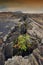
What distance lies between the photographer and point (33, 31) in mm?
2553

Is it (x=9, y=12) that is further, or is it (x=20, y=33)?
(x=9, y=12)

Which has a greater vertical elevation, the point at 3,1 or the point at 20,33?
the point at 3,1

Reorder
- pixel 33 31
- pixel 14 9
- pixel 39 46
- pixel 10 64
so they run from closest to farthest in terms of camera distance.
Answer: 1. pixel 10 64
2. pixel 39 46
3. pixel 33 31
4. pixel 14 9

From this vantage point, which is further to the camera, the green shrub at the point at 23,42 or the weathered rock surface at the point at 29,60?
the green shrub at the point at 23,42

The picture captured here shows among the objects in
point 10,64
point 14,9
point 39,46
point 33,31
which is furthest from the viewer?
point 14,9

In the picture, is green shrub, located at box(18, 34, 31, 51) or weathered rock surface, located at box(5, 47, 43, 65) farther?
green shrub, located at box(18, 34, 31, 51)

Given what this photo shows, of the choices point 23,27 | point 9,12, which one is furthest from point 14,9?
point 23,27

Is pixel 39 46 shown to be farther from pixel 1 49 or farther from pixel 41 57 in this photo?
pixel 1 49

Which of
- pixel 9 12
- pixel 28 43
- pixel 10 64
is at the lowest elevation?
pixel 10 64

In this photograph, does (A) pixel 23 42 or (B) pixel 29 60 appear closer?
(B) pixel 29 60

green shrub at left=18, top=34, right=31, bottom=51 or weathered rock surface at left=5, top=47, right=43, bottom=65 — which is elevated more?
green shrub at left=18, top=34, right=31, bottom=51

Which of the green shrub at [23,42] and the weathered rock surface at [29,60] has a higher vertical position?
the green shrub at [23,42]

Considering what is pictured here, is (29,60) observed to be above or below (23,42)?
below

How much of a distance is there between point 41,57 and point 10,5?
105 cm
